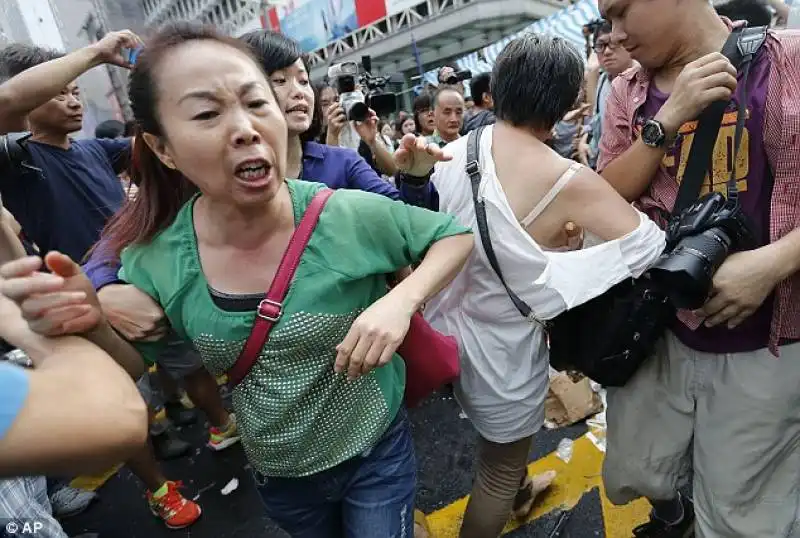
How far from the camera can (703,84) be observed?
1.22 meters

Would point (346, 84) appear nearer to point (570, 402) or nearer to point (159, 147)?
point (159, 147)

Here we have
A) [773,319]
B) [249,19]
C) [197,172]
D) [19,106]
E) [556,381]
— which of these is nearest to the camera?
[197,172]

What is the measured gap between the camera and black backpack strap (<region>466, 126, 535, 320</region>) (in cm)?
154

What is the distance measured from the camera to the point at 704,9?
4.44ft

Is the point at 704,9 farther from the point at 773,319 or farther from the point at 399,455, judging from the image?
the point at 399,455

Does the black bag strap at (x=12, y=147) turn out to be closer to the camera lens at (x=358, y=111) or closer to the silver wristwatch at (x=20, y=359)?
the camera lens at (x=358, y=111)

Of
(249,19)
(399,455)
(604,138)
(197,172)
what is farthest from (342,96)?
(249,19)

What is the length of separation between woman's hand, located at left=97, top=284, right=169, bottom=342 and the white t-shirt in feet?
3.10

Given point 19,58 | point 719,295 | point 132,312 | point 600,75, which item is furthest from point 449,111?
point 132,312

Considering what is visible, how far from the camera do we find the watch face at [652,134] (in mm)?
1327

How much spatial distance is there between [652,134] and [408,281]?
824mm

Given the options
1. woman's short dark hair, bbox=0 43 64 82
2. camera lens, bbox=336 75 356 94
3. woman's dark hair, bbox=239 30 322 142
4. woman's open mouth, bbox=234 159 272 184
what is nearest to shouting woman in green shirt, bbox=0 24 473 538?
woman's open mouth, bbox=234 159 272 184

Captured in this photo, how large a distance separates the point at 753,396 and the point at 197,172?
161 centimetres

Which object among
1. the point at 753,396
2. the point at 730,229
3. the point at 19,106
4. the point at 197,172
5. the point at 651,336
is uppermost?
the point at 19,106
